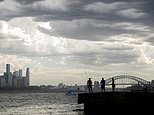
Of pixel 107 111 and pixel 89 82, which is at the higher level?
pixel 89 82

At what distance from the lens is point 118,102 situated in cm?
5934

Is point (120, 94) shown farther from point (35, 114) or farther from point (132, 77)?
point (132, 77)

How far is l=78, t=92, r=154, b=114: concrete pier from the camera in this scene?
5172 centimetres

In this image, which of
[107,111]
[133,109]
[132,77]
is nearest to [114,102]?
[107,111]

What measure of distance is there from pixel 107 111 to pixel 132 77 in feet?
132

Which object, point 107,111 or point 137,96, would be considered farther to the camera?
point 107,111

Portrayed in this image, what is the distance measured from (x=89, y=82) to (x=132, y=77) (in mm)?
39048

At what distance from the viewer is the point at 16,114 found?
242 ft

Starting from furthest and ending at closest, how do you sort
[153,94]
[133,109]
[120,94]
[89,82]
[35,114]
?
1. [35,114]
2. [89,82]
3. [120,94]
4. [133,109]
5. [153,94]

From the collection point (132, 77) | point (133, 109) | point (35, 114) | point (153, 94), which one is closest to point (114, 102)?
point (133, 109)

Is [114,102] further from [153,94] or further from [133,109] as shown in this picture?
[153,94]

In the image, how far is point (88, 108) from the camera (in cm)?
6819

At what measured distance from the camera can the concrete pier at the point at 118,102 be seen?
51.7 m

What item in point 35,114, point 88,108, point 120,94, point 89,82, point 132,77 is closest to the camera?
point 120,94
